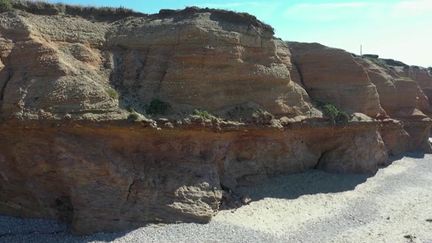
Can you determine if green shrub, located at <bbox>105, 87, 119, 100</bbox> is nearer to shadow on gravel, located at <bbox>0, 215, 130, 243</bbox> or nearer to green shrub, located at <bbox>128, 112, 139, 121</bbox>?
green shrub, located at <bbox>128, 112, 139, 121</bbox>

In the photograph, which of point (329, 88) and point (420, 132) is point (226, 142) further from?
point (420, 132)

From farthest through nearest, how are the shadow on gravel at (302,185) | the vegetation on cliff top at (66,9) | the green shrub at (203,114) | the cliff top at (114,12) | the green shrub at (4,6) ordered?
the shadow on gravel at (302,185) → the cliff top at (114,12) → the vegetation on cliff top at (66,9) → the green shrub at (4,6) → the green shrub at (203,114)

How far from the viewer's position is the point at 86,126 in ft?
68.7

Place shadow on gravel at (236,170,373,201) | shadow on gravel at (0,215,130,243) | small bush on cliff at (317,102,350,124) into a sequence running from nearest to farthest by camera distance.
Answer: shadow on gravel at (0,215,130,243) < shadow on gravel at (236,170,373,201) < small bush on cliff at (317,102,350,124)

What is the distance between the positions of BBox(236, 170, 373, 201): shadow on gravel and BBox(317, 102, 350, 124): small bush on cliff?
3.46 m

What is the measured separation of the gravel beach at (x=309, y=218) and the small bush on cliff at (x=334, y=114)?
3.49 metres

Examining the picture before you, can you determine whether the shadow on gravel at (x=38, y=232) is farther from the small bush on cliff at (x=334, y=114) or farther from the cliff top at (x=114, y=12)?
the small bush on cliff at (x=334, y=114)

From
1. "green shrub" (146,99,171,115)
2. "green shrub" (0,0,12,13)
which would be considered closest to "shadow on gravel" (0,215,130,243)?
"green shrub" (146,99,171,115)

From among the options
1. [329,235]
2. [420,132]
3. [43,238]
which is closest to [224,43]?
[329,235]

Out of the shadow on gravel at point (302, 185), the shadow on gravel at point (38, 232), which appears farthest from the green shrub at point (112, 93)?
the shadow on gravel at point (302, 185)

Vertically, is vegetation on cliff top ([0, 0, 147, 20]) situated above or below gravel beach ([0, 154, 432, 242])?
above

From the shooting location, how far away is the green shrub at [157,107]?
76.6 ft

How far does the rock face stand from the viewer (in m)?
21.1

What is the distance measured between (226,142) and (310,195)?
6171 millimetres
